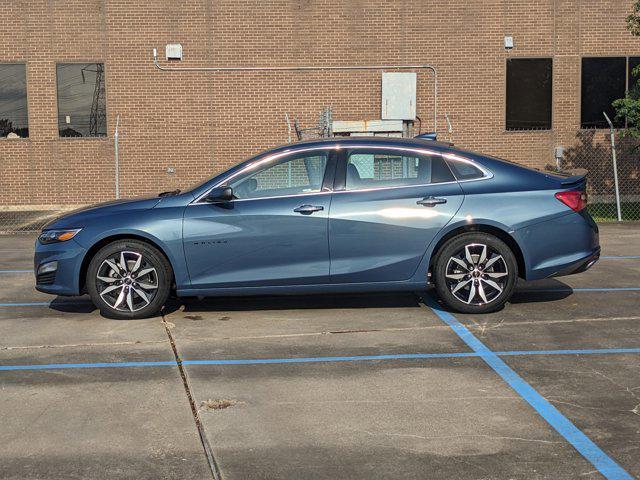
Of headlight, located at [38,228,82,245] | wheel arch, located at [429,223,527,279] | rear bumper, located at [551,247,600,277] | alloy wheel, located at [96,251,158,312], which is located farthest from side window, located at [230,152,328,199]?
rear bumper, located at [551,247,600,277]

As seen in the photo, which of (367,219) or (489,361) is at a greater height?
(367,219)

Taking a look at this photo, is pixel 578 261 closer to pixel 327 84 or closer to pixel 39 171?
pixel 327 84

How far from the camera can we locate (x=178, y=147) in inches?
818

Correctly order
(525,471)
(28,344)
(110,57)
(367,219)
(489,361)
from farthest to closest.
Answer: (110,57)
(367,219)
(28,344)
(489,361)
(525,471)

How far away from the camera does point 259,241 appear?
7.92 m

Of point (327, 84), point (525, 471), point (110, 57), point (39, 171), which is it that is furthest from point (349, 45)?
point (525, 471)

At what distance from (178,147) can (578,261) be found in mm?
14144

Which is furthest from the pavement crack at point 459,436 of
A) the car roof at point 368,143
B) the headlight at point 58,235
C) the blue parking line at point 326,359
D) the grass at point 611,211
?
the grass at point 611,211

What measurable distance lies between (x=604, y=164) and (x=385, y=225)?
14935 millimetres

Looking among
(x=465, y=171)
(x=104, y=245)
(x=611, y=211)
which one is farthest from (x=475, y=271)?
(x=611, y=211)

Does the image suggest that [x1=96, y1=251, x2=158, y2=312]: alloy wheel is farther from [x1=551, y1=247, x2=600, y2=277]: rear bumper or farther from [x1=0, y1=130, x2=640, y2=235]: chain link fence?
[x1=0, y1=130, x2=640, y2=235]: chain link fence

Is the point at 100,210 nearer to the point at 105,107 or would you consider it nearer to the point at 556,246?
the point at 556,246

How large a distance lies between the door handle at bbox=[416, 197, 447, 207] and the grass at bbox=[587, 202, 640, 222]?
10.1 meters

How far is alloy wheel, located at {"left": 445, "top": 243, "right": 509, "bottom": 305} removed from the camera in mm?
8023
